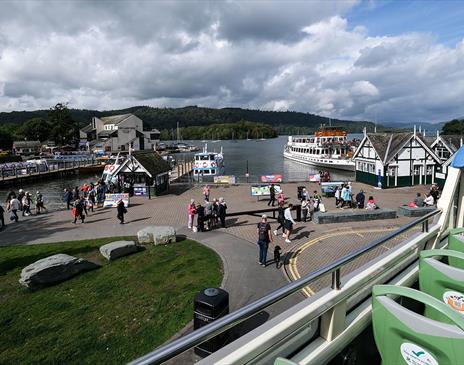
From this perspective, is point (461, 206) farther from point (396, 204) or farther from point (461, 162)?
point (396, 204)

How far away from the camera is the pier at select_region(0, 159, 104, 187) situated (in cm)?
5053

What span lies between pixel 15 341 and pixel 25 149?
10449cm

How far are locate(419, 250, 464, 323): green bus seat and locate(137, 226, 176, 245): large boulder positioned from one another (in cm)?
1326

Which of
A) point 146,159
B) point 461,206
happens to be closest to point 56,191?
point 146,159

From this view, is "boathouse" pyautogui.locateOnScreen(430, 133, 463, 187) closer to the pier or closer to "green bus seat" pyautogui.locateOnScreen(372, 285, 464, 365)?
"green bus seat" pyautogui.locateOnScreen(372, 285, 464, 365)

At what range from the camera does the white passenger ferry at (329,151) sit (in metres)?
61.6

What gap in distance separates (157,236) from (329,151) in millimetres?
57489

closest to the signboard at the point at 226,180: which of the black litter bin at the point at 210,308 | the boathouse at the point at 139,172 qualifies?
the boathouse at the point at 139,172

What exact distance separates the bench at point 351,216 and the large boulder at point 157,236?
8.41 meters

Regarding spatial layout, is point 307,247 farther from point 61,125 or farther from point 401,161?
point 61,125

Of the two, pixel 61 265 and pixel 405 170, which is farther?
pixel 405 170

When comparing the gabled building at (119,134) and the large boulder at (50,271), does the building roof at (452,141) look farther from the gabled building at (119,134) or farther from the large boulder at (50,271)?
the gabled building at (119,134)

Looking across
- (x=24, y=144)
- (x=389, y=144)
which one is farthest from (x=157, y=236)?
(x=24, y=144)

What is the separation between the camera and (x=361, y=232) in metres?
16.9
